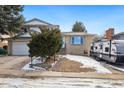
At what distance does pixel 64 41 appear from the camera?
1830cm

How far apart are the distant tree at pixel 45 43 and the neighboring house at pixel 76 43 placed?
2.77ft

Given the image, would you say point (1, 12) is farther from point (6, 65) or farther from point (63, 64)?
point (63, 64)

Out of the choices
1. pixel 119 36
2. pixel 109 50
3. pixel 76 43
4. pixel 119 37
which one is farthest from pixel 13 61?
pixel 119 37

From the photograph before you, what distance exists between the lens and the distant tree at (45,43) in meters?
15.9

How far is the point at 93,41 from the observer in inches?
706

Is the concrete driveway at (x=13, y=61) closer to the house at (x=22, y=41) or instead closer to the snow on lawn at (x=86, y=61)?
the house at (x=22, y=41)

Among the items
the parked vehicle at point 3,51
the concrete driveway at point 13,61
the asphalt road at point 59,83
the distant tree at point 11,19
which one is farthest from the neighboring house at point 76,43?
the asphalt road at point 59,83

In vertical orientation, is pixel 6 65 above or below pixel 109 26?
below

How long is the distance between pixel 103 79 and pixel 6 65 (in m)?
5.92

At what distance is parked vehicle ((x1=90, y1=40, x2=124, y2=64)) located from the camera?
1706 centimetres

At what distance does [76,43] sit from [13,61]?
3.81 metres

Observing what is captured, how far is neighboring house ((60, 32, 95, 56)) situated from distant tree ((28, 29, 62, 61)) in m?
0.84

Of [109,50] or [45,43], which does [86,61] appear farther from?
[45,43]
